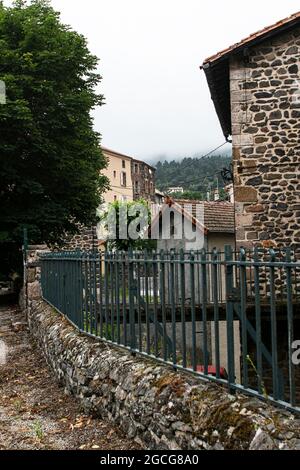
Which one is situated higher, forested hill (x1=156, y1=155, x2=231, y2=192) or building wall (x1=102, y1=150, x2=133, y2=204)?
forested hill (x1=156, y1=155, x2=231, y2=192)

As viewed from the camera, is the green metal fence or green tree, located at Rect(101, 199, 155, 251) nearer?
the green metal fence

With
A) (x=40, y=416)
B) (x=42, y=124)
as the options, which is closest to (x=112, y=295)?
(x=40, y=416)

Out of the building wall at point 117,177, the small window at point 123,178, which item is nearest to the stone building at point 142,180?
the building wall at point 117,177

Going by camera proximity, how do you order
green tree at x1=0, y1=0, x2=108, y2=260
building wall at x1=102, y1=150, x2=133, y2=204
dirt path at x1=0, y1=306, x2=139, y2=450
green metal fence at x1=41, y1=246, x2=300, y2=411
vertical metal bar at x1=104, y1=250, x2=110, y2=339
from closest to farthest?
green metal fence at x1=41, y1=246, x2=300, y2=411 < dirt path at x1=0, y1=306, x2=139, y2=450 < vertical metal bar at x1=104, y1=250, x2=110, y2=339 < green tree at x1=0, y1=0, x2=108, y2=260 < building wall at x1=102, y1=150, x2=133, y2=204

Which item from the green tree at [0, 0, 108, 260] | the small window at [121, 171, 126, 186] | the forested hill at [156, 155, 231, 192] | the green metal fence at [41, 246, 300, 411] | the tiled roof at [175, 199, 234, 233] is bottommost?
the green metal fence at [41, 246, 300, 411]

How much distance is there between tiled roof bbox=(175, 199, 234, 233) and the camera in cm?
2333

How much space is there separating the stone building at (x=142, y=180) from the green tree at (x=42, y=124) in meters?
43.2

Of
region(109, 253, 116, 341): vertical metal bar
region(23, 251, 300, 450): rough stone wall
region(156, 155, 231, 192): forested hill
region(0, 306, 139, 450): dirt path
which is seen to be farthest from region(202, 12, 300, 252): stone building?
region(156, 155, 231, 192): forested hill

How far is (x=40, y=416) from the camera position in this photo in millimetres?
5391

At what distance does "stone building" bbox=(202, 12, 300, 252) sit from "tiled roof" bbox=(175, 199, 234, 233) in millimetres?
11475

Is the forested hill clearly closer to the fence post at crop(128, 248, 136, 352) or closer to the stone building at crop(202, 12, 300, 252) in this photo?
the stone building at crop(202, 12, 300, 252)

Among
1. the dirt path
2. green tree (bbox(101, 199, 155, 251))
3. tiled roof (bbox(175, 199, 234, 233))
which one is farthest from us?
green tree (bbox(101, 199, 155, 251))

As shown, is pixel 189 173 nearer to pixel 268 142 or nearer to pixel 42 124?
pixel 42 124
